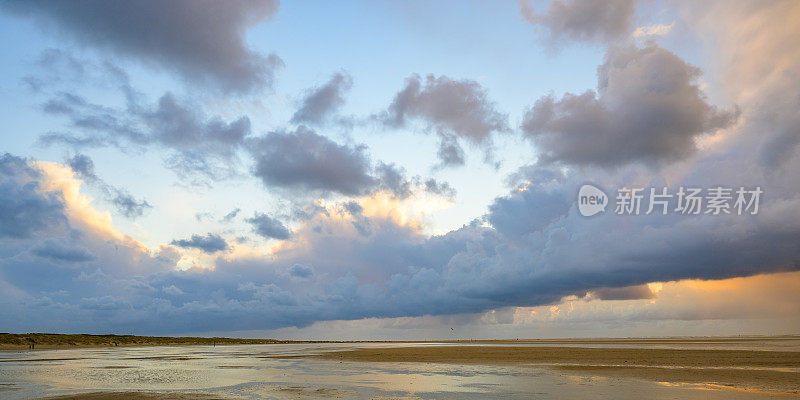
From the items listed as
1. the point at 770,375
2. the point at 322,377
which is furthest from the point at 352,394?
the point at 770,375

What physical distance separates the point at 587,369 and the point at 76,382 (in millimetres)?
41018

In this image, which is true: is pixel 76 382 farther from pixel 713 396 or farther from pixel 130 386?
pixel 713 396

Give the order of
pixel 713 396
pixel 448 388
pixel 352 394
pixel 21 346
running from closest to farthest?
pixel 713 396
pixel 352 394
pixel 448 388
pixel 21 346

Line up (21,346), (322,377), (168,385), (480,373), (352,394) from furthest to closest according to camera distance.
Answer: (21,346) < (480,373) < (322,377) < (168,385) < (352,394)

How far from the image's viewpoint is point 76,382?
35.2 m

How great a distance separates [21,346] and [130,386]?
12125 centimetres

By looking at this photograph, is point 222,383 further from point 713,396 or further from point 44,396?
point 713,396

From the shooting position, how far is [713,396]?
2552cm

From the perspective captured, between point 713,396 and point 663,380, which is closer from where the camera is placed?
point 713,396

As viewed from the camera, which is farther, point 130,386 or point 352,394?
point 130,386

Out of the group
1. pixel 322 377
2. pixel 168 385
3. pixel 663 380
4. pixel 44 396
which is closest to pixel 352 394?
pixel 322 377

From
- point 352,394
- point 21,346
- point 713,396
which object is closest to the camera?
point 713,396

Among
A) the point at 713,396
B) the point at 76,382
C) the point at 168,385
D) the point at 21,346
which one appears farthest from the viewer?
the point at 21,346

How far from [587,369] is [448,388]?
1875 centimetres
